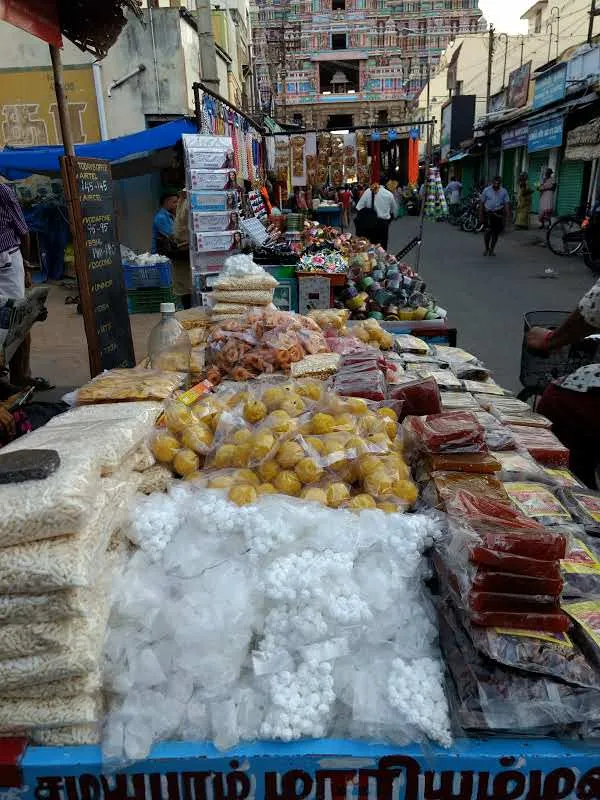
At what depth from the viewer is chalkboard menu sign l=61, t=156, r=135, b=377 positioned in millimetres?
3357

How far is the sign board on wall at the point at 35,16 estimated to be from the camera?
2844 mm

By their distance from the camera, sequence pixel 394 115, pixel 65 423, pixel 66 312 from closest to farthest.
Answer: pixel 65 423, pixel 66 312, pixel 394 115

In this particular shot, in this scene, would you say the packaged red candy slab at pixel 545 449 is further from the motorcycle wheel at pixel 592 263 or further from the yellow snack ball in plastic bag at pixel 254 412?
the motorcycle wheel at pixel 592 263

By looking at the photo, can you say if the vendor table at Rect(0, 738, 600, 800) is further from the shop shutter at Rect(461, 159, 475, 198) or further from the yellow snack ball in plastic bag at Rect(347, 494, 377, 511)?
the shop shutter at Rect(461, 159, 475, 198)

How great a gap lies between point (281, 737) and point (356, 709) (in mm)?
184

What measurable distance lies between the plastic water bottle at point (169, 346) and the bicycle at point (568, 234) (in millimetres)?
13908

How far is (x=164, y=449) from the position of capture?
204cm

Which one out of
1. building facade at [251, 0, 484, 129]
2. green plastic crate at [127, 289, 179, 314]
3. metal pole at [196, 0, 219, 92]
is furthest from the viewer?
building facade at [251, 0, 484, 129]

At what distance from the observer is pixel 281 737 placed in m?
1.34

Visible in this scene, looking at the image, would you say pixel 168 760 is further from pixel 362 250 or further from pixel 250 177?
pixel 250 177

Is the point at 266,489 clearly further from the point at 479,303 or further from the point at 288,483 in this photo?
the point at 479,303

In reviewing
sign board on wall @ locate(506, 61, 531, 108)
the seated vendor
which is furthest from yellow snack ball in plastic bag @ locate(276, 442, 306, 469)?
sign board on wall @ locate(506, 61, 531, 108)

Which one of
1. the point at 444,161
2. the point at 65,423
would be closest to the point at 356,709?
the point at 65,423

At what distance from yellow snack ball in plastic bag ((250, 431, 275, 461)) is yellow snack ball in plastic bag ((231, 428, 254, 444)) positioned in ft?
0.18
